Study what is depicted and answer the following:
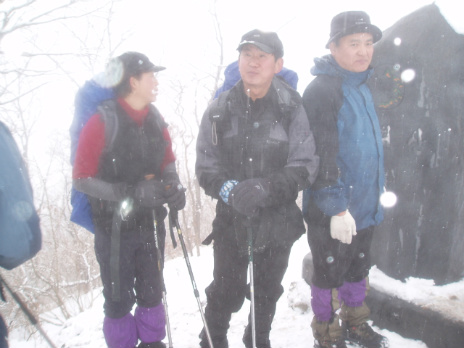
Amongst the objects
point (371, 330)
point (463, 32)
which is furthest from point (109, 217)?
point (463, 32)

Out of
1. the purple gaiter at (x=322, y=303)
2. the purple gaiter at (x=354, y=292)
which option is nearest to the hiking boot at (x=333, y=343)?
the purple gaiter at (x=322, y=303)

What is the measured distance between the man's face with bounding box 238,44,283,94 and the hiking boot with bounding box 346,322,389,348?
2.06 metres

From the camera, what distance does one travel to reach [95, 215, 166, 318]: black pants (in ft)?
7.19

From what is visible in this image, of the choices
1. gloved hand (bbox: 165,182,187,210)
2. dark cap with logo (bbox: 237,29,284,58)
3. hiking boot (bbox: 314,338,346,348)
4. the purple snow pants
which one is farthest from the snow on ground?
dark cap with logo (bbox: 237,29,284,58)

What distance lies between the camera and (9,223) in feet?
4.18

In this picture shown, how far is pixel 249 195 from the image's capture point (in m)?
1.98

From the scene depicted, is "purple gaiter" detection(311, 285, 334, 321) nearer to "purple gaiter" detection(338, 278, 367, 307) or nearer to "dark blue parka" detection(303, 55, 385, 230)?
"purple gaiter" detection(338, 278, 367, 307)

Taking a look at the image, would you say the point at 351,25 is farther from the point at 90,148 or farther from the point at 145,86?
the point at 90,148

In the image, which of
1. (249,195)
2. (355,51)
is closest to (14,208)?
(249,195)

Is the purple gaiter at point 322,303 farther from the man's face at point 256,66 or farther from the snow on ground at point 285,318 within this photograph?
the man's face at point 256,66

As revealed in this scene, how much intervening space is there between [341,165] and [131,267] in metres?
1.68

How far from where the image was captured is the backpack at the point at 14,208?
4.15ft

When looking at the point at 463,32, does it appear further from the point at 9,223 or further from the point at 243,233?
the point at 9,223

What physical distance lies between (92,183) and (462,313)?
2.79m
